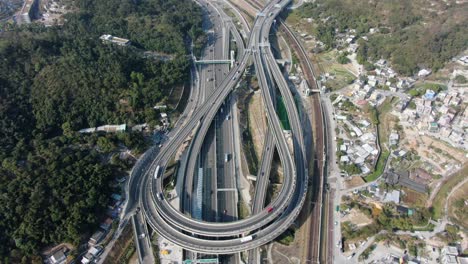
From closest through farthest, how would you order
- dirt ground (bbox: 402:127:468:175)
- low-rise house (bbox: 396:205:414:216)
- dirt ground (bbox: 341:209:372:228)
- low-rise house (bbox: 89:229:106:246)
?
low-rise house (bbox: 89:229:106:246), dirt ground (bbox: 341:209:372:228), low-rise house (bbox: 396:205:414:216), dirt ground (bbox: 402:127:468:175)

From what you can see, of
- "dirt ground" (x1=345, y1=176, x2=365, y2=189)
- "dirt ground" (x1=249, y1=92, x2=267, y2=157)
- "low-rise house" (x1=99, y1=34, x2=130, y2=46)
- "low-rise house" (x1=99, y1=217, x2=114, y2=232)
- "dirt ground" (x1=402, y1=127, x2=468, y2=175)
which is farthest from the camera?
"low-rise house" (x1=99, y1=34, x2=130, y2=46)

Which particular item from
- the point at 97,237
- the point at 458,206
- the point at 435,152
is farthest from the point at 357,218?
the point at 97,237

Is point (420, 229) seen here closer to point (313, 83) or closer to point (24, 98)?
point (313, 83)

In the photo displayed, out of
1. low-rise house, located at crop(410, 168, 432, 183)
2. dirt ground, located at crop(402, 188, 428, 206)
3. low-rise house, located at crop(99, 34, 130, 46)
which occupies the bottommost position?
dirt ground, located at crop(402, 188, 428, 206)

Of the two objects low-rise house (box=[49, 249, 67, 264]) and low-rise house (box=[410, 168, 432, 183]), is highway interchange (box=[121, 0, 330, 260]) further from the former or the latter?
low-rise house (box=[410, 168, 432, 183])

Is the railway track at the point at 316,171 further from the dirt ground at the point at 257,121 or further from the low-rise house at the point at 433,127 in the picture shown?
the low-rise house at the point at 433,127

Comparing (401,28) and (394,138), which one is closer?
(394,138)

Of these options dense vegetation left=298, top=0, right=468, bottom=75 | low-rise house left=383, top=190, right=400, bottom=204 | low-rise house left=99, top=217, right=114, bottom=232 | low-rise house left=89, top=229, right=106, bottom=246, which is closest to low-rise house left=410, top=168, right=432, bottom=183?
low-rise house left=383, top=190, right=400, bottom=204

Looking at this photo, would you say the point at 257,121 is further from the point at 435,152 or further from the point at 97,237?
the point at 97,237

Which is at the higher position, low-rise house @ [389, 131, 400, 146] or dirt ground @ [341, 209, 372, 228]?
low-rise house @ [389, 131, 400, 146]
